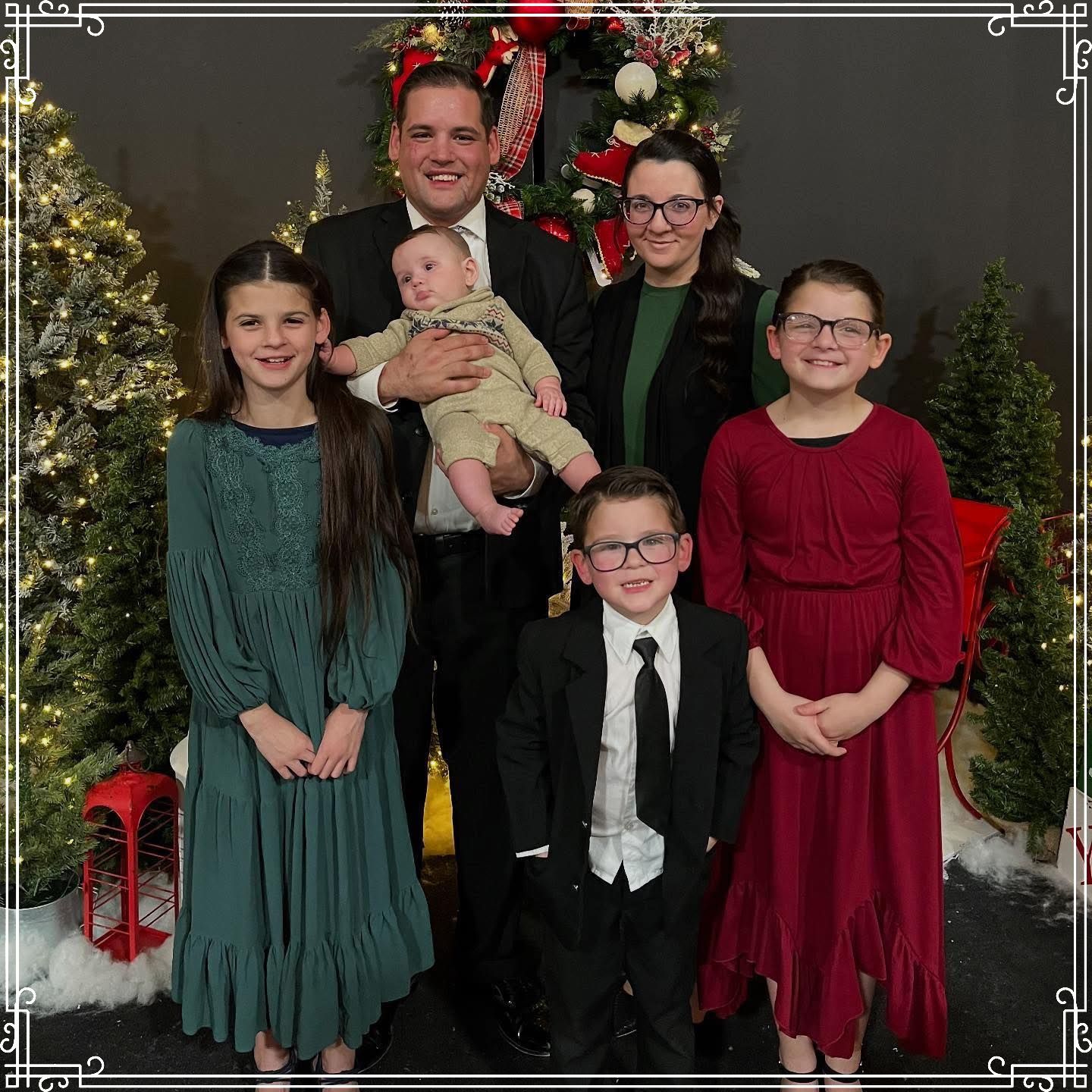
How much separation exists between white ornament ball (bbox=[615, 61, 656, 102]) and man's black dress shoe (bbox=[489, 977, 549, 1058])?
9.51 feet

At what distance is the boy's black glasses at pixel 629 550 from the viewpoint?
1.92m

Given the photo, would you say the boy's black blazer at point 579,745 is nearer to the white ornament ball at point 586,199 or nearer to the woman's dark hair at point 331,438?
the woman's dark hair at point 331,438

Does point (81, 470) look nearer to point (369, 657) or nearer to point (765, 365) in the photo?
point (369, 657)

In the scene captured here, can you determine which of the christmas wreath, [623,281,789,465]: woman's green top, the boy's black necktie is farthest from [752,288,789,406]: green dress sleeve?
the christmas wreath

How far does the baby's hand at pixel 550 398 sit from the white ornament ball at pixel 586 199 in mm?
1704

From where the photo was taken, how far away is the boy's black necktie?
1951 millimetres

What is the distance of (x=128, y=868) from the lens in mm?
2855

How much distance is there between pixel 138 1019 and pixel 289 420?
5.36 ft

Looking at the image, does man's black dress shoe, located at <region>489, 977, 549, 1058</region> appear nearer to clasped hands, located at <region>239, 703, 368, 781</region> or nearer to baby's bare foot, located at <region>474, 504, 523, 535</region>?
clasped hands, located at <region>239, 703, 368, 781</region>

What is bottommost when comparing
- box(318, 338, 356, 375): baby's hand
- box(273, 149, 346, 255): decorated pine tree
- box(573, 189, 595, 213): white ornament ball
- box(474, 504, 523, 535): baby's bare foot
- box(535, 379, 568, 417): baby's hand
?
box(474, 504, 523, 535): baby's bare foot

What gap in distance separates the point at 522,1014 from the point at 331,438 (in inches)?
58.2

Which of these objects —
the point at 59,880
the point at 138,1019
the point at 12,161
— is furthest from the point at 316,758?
the point at 12,161

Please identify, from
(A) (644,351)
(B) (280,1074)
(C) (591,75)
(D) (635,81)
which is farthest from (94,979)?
(C) (591,75)

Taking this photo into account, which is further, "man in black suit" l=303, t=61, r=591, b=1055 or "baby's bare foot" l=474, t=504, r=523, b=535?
"man in black suit" l=303, t=61, r=591, b=1055
